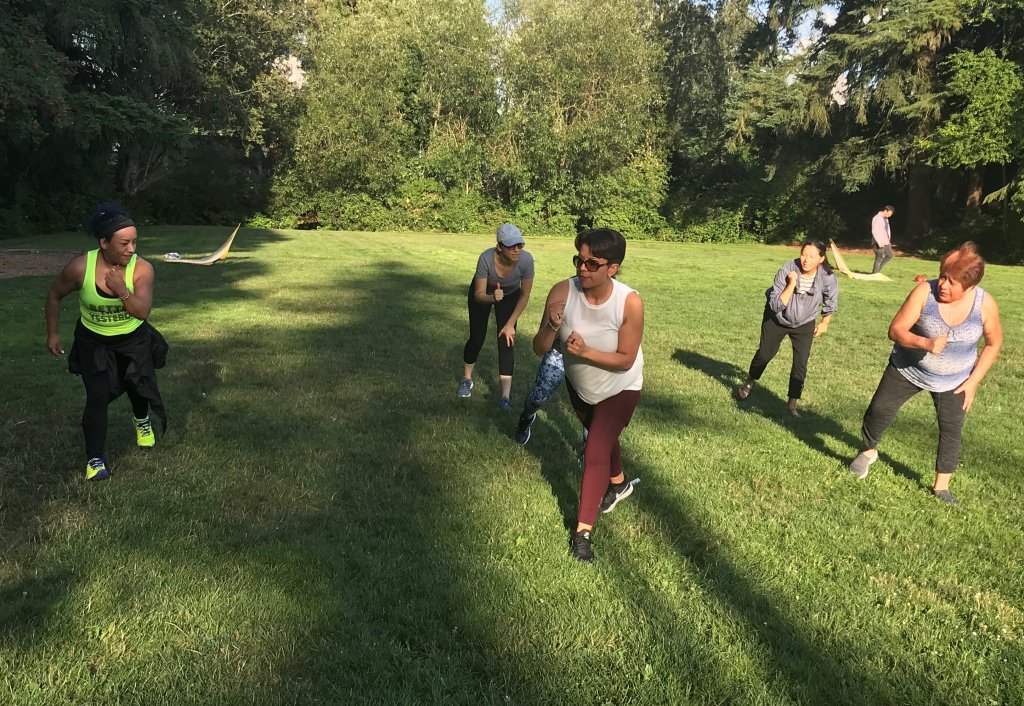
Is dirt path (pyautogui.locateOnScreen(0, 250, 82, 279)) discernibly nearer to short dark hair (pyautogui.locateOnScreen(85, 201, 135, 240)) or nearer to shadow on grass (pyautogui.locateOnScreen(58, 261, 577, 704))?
shadow on grass (pyautogui.locateOnScreen(58, 261, 577, 704))

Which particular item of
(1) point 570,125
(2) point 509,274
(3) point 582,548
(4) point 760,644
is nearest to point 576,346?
(3) point 582,548

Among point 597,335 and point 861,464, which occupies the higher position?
point 597,335

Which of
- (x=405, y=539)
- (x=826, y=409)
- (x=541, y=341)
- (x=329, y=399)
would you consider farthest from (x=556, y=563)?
(x=826, y=409)

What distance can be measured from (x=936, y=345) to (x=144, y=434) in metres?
5.47

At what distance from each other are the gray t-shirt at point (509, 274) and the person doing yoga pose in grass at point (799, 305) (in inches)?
98.8

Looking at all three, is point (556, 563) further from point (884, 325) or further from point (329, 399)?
point (884, 325)

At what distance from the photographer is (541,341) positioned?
3.57 meters

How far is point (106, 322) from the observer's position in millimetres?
4090

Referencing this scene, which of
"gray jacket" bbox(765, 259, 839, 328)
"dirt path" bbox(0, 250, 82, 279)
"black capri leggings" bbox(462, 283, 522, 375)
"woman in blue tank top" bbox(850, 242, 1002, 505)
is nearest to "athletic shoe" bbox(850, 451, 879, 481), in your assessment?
"woman in blue tank top" bbox(850, 242, 1002, 505)

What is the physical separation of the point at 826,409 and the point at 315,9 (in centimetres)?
3481

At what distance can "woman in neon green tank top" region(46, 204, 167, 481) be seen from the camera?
395cm

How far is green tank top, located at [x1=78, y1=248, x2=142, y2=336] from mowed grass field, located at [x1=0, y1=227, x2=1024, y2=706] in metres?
1.00

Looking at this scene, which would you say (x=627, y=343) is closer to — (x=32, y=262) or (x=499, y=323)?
(x=499, y=323)

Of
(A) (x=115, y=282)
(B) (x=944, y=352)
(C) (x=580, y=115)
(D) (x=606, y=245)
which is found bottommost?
(B) (x=944, y=352)
